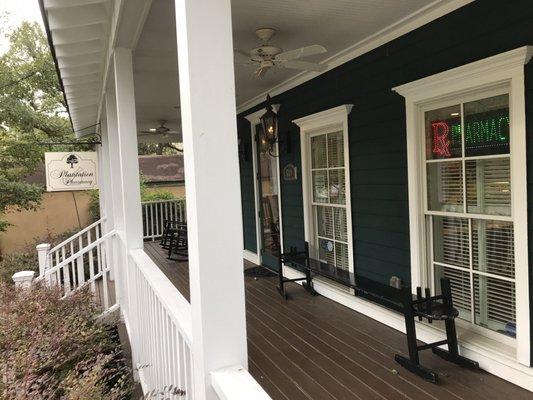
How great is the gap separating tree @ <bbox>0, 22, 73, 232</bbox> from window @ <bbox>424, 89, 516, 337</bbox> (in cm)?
840

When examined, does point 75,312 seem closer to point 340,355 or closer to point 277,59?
point 340,355

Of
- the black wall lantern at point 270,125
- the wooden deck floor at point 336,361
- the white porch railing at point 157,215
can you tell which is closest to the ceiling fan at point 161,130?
the white porch railing at point 157,215

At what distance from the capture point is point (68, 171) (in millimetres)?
6945

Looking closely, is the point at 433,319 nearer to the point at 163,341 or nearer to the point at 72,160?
the point at 163,341

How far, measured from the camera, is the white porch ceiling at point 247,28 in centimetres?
278

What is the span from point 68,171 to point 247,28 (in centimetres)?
504

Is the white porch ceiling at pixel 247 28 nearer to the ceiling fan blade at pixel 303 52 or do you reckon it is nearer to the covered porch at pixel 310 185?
the covered porch at pixel 310 185

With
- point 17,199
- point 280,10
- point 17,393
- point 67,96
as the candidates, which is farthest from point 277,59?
point 17,199

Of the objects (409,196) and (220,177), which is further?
(409,196)

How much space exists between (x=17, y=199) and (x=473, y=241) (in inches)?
370

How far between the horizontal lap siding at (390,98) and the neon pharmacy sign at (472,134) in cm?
23

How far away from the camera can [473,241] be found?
2.85m

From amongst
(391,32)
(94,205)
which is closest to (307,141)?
(391,32)

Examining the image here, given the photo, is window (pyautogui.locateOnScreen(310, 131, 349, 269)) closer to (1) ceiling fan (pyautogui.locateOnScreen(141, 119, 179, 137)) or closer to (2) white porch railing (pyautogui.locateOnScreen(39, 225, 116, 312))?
(2) white porch railing (pyautogui.locateOnScreen(39, 225, 116, 312))
